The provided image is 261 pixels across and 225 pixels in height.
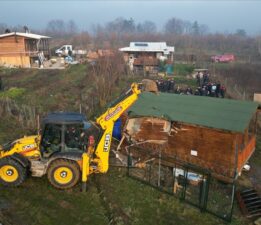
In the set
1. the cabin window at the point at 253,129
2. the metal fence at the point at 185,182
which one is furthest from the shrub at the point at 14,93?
the cabin window at the point at 253,129

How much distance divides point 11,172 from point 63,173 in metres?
1.63

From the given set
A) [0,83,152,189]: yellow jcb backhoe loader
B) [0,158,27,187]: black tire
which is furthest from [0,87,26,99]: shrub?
[0,158,27,187]: black tire

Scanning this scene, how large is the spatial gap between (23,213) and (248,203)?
22.3ft

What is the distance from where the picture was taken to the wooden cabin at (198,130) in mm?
11453

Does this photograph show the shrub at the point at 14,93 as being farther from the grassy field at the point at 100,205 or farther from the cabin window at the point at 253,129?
the cabin window at the point at 253,129

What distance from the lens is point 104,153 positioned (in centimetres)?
1064

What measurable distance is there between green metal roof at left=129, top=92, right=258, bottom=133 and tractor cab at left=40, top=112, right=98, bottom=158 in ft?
11.2

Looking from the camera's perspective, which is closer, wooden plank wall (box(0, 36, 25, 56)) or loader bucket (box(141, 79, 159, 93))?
loader bucket (box(141, 79, 159, 93))

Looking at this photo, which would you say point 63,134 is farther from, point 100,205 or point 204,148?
point 204,148

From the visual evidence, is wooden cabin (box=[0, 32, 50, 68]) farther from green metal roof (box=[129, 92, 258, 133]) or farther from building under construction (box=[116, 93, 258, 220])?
building under construction (box=[116, 93, 258, 220])

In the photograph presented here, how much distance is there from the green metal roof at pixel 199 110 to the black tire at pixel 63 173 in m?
4.01

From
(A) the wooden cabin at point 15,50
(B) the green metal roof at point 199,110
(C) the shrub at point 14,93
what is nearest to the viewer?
(B) the green metal roof at point 199,110

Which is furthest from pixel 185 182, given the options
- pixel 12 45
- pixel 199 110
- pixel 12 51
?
pixel 12 45

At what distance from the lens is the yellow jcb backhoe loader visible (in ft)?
32.8
